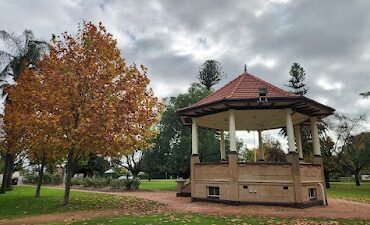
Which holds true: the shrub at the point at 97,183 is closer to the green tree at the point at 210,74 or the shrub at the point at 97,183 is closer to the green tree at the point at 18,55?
the green tree at the point at 18,55

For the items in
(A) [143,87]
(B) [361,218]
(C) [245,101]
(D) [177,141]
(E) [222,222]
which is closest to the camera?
(E) [222,222]

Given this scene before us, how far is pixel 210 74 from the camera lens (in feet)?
177

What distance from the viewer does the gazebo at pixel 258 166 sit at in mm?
16688

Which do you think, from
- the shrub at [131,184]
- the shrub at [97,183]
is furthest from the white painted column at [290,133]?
the shrub at [97,183]

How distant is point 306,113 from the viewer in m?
19.9

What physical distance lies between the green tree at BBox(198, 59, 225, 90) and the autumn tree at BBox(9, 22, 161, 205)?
37.5 metres

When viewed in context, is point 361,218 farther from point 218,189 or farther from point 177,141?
point 177,141

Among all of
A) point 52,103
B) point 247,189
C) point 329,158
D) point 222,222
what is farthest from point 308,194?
point 329,158

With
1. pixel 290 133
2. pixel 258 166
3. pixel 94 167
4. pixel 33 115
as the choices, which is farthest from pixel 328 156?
pixel 33 115

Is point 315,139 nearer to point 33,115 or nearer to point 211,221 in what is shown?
point 211,221

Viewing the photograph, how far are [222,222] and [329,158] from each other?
37146mm

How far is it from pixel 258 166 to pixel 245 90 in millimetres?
4865

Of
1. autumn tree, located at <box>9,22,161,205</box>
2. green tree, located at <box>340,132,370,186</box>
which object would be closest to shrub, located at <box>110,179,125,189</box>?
autumn tree, located at <box>9,22,161,205</box>

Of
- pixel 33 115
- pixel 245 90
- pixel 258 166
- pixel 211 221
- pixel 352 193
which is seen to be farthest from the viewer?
pixel 352 193
